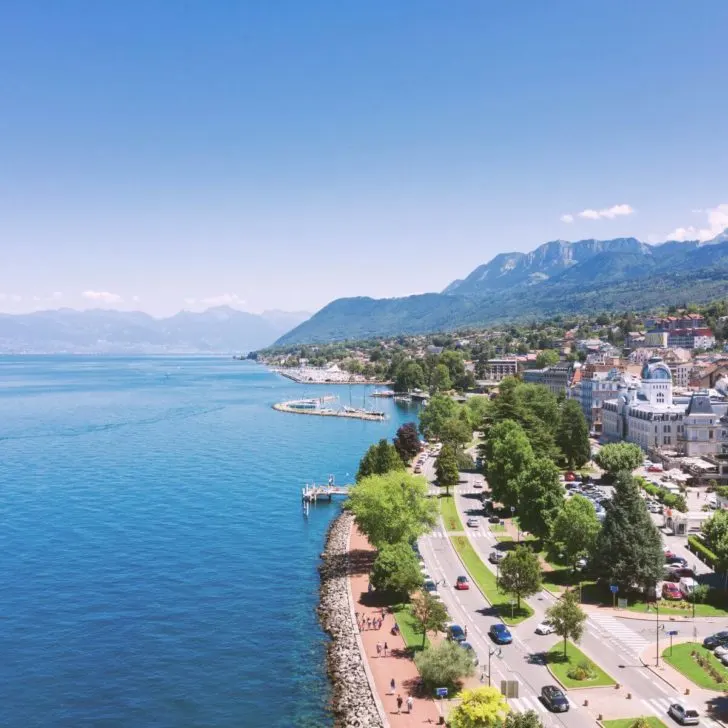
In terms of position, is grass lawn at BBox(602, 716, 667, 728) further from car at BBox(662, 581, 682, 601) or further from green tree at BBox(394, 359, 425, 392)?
green tree at BBox(394, 359, 425, 392)

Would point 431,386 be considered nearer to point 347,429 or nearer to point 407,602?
point 347,429

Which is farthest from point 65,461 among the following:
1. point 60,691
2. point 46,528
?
point 60,691

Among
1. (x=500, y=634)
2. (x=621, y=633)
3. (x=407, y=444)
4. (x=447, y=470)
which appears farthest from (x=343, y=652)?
(x=407, y=444)

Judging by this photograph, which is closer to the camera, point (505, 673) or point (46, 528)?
point (505, 673)

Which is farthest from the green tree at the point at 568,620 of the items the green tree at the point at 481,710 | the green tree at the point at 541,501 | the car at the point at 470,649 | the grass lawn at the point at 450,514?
the grass lawn at the point at 450,514

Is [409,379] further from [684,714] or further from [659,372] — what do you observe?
[684,714]

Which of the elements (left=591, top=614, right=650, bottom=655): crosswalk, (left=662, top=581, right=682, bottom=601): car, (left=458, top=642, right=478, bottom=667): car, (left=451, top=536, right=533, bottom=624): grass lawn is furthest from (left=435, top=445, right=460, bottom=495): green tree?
(left=458, top=642, right=478, bottom=667): car
